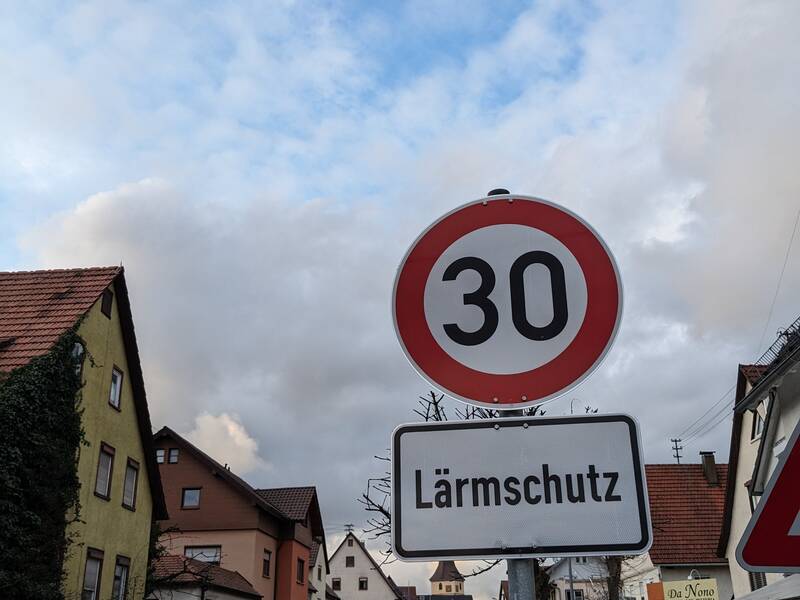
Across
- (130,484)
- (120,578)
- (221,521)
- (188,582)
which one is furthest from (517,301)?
(221,521)

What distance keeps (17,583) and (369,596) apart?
211ft

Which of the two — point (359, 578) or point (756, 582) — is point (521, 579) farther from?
point (359, 578)

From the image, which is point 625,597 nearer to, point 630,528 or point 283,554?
point 283,554

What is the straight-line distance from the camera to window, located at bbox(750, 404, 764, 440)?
24.1 metres

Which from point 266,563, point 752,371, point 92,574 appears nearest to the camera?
point 92,574

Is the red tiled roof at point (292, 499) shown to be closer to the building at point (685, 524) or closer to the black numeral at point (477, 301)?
the building at point (685, 524)

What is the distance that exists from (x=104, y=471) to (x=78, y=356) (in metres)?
4.20

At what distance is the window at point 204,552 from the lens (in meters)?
38.1

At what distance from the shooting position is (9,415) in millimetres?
17703

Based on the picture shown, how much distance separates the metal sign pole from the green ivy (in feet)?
58.5

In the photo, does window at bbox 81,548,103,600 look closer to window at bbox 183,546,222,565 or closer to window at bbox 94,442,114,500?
window at bbox 94,442,114,500

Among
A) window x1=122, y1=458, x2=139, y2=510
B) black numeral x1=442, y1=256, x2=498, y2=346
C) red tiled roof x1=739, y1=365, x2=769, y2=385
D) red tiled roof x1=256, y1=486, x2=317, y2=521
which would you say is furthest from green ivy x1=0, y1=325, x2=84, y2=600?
red tiled roof x1=256, y1=486, x2=317, y2=521

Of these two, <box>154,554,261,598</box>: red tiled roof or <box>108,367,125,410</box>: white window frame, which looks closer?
<box>108,367,125,410</box>: white window frame

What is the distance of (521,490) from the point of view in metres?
2.08
